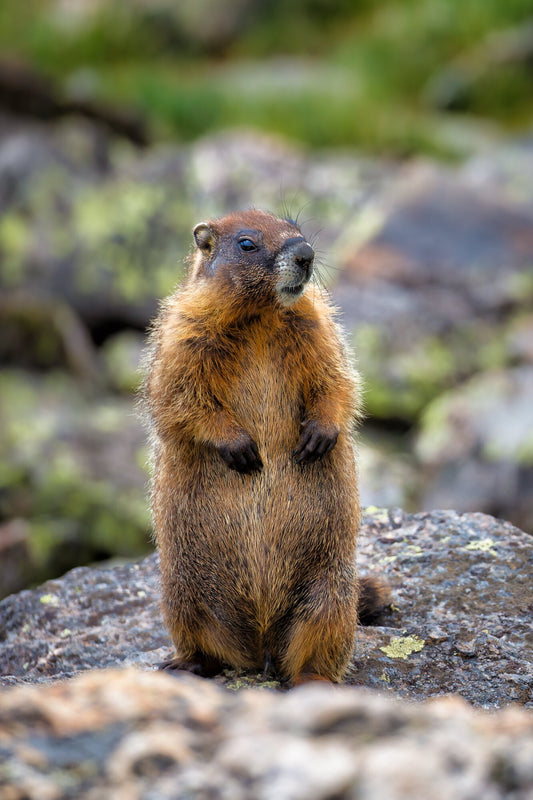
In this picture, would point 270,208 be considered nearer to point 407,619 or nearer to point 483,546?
point 483,546

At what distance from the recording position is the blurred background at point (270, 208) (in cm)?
1120

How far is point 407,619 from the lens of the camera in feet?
20.1

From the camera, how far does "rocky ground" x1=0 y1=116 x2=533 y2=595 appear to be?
1082 cm

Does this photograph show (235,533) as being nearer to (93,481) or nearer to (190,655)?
(190,655)

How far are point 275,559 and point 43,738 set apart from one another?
112 inches

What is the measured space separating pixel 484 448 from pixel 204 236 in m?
5.39

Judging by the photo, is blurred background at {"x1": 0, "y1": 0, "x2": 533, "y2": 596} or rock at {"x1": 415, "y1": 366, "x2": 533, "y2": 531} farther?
blurred background at {"x1": 0, "y1": 0, "x2": 533, "y2": 596}

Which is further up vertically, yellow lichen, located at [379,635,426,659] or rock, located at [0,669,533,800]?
rock, located at [0,669,533,800]

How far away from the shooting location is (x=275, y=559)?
5.48m

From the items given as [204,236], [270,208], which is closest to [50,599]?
[204,236]

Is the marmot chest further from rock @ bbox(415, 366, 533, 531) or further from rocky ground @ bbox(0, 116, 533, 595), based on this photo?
rock @ bbox(415, 366, 533, 531)

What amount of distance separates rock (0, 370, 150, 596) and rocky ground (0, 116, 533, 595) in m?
0.02

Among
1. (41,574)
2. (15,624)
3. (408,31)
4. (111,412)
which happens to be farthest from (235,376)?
(408,31)

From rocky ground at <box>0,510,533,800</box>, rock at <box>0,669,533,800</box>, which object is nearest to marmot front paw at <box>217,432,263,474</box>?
rocky ground at <box>0,510,533,800</box>
